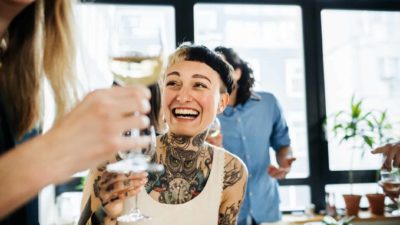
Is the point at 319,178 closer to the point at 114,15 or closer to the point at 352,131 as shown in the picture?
the point at 352,131

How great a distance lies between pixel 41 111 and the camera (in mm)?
1223

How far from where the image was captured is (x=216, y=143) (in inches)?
83.0

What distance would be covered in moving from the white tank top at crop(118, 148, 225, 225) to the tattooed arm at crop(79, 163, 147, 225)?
0.37 ft

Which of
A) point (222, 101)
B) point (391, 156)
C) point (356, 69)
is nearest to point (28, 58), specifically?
point (222, 101)

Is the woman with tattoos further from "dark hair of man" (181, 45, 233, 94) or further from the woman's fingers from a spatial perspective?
the woman's fingers

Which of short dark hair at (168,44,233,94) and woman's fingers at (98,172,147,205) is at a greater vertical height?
short dark hair at (168,44,233,94)

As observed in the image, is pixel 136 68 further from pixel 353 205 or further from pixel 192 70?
pixel 353 205

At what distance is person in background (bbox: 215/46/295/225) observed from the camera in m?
3.12

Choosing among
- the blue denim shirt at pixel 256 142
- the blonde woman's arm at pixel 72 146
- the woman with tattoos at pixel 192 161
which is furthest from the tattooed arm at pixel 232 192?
the blue denim shirt at pixel 256 142

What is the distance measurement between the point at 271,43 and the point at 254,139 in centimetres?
131

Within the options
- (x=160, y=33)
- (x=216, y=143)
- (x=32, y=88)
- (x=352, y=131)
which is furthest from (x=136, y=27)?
(x=352, y=131)

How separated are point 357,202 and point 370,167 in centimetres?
56

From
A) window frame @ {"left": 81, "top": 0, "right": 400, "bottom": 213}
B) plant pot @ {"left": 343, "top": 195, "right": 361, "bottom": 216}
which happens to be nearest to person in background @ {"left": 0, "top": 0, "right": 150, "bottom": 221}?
window frame @ {"left": 81, "top": 0, "right": 400, "bottom": 213}

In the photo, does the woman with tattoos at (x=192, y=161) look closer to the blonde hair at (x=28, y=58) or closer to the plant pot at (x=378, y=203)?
the blonde hair at (x=28, y=58)
